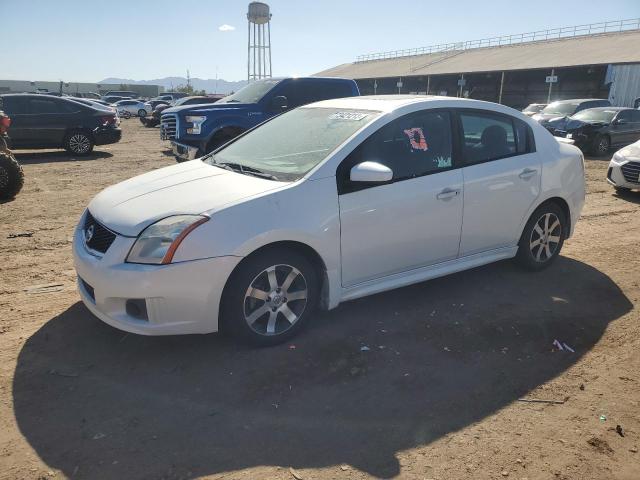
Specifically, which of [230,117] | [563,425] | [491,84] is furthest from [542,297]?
[491,84]

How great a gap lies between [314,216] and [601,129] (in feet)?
47.9

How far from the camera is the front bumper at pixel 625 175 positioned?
27.4ft

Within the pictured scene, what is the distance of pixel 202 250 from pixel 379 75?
53.7 m

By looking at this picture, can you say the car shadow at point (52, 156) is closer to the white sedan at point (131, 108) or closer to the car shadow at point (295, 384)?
the car shadow at point (295, 384)

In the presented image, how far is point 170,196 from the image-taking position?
3.38m

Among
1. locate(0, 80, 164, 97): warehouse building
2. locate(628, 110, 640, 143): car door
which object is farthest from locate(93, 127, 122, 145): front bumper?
locate(0, 80, 164, 97): warehouse building

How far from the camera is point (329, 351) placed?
11.1ft

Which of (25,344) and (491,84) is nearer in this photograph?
(25,344)

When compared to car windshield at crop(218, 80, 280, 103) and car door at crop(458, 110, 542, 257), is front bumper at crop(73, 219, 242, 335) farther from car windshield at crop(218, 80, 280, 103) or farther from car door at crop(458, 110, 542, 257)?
car windshield at crop(218, 80, 280, 103)

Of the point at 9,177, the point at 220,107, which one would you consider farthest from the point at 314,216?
the point at 220,107

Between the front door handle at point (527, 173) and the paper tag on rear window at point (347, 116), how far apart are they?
165 centimetres

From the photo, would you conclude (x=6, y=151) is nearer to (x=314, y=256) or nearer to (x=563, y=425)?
(x=314, y=256)

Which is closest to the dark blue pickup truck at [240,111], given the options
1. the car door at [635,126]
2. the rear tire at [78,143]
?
the rear tire at [78,143]

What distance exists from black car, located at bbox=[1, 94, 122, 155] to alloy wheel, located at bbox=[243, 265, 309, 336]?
11963 millimetres
